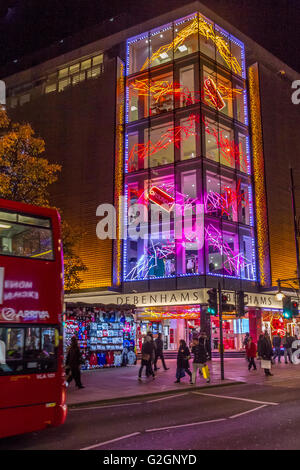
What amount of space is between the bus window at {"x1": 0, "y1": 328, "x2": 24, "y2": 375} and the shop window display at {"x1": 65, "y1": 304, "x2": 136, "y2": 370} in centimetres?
1405

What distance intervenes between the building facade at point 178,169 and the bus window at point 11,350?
68.0 feet

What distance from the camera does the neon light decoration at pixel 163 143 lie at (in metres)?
30.9

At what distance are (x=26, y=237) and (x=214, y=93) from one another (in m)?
27.1

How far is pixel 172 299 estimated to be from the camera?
1121 inches

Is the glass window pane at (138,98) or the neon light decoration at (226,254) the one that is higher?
the glass window pane at (138,98)

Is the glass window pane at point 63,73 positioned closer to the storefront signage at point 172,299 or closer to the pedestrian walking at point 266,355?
the storefront signage at point 172,299

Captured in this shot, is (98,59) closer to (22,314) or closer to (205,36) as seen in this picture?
(205,36)

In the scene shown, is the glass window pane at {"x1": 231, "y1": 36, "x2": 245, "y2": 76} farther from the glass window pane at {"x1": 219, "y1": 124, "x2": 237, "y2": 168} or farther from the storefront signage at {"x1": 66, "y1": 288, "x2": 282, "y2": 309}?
the storefront signage at {"x1": 66, "y1": 288, "x2": 282, "y2": 309}

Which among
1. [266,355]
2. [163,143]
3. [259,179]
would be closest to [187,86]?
[163,143]

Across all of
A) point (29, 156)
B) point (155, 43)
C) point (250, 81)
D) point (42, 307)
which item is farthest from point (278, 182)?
point (42, 307)

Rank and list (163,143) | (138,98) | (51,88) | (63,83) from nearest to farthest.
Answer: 1. (163,143)
2. (138,98)
3. (63,83)
4. (51,88)

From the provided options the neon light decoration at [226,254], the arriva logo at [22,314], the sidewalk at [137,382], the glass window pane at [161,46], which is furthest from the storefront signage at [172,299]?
the arriva logo at [22,314]

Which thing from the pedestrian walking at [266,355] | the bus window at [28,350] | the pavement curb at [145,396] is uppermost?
the bus window at [28,350]

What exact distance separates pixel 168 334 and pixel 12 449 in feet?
85.6
